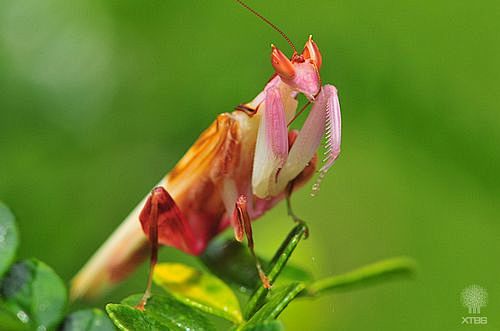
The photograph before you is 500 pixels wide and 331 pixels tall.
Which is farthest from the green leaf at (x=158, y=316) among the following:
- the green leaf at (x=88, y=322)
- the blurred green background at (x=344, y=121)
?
the blurred green background at (x=344, y=121)

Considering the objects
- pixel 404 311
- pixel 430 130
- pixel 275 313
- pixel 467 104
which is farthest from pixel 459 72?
pixel 275 313

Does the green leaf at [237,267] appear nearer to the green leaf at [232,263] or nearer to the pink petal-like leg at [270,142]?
the green leaf at [232,263]

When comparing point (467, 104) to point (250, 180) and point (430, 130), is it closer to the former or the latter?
point (430, 130)

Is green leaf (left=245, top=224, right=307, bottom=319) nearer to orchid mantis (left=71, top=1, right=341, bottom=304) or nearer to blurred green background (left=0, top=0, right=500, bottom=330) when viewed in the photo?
orchid mantis (left=71, top=1, right=341, bottom=304)

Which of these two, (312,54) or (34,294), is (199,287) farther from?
(312,54)

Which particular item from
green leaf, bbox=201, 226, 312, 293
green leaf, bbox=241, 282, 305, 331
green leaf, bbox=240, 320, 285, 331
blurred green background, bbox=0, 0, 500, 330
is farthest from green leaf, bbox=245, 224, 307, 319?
blurred green background, bbox=0, 0, 500, 330

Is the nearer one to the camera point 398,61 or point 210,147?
point 210,147

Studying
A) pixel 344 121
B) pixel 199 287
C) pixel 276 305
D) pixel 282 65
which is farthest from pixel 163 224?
pixel 344 121
